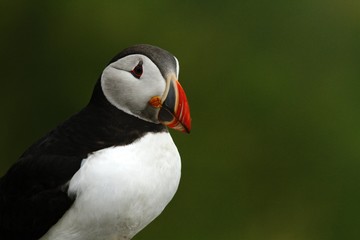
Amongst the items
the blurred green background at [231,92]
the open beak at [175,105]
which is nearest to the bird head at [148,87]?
the open beak at [175,105]

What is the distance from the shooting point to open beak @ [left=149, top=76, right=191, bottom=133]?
81.9 inches

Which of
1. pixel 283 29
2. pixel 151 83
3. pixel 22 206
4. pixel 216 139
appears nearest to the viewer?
pixel 151 83

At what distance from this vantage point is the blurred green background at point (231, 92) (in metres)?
4.14

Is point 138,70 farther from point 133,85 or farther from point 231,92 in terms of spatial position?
point 231,92

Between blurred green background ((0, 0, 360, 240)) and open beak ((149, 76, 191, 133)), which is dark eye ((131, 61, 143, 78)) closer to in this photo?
open beak ((149, 76, 191, 133))

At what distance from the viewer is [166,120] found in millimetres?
2145

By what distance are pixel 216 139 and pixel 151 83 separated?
2.00 metres

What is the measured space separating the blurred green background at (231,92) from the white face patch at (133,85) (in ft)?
6.32

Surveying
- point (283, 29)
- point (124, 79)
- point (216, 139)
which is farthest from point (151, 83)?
point (283, 29)

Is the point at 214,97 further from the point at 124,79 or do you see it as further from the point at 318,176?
the point at 124,79

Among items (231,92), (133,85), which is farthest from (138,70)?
(231,92)

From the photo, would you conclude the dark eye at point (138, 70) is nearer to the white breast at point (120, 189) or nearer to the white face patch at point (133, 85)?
the white face patch at point (133, 85)

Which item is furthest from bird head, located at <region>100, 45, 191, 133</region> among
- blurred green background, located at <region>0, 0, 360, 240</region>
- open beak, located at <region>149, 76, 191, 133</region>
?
blurred green background, located at <region>0, 0, 360, 240</region>

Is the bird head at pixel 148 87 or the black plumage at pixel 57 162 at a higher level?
the bird head at pixel 148 87
